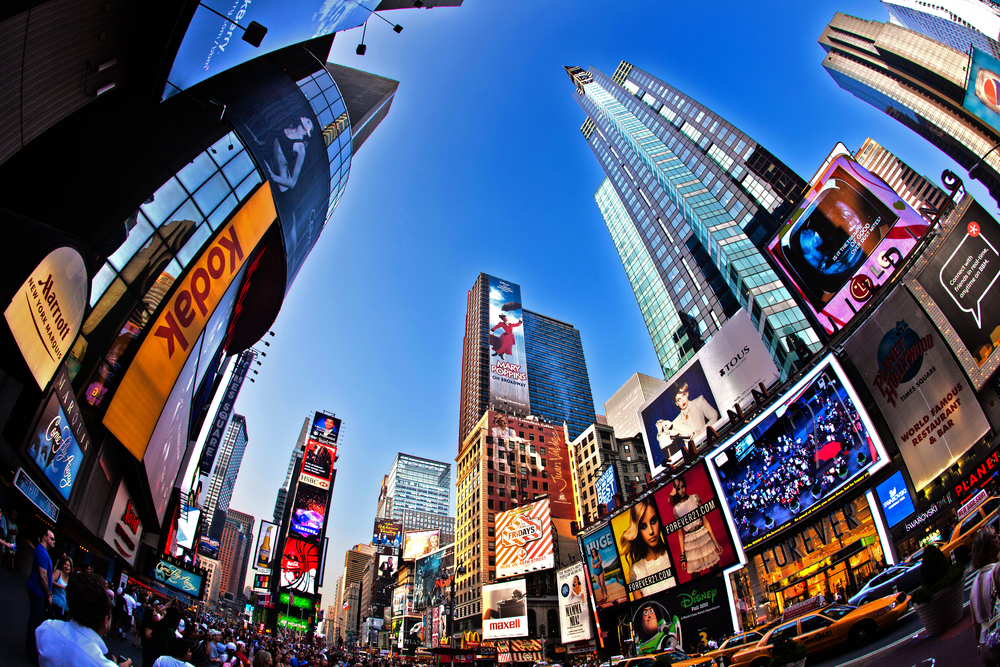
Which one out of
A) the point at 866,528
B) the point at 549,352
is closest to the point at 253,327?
the point at 866,528

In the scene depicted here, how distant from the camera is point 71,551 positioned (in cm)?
1766

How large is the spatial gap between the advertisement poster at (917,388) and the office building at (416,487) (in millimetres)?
177091

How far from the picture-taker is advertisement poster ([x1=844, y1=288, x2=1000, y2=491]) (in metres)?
22.3

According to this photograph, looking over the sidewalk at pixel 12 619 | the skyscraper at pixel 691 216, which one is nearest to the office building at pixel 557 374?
the skyscraper at pixel 691 216

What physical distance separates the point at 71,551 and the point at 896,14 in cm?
12416

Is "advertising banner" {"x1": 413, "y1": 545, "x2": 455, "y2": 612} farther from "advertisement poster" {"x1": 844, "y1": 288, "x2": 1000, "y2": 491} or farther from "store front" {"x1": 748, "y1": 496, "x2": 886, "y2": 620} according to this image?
"advertisement poster" {"x1": 844, "y1": 288, "x2": 1000, "y2": 491}

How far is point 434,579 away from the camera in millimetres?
92438

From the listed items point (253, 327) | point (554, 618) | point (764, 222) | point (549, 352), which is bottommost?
point (554, 618)

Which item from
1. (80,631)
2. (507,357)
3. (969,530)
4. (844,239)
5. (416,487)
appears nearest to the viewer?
(80,631)

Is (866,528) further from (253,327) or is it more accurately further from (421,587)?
(421,587)

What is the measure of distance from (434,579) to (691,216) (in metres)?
87.4

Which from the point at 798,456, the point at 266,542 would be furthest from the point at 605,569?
the point at 266,542

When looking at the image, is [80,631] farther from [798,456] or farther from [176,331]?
[798,456]

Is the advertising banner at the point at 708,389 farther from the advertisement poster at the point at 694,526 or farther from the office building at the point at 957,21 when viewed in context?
the office building at the point at 957,21
